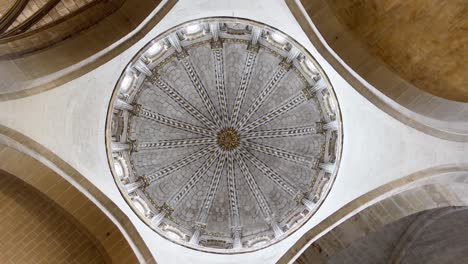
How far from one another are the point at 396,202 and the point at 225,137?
279 inches

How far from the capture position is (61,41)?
6.45 m

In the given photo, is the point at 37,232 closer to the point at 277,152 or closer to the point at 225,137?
the point at 225,137

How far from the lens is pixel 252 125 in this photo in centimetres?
1356

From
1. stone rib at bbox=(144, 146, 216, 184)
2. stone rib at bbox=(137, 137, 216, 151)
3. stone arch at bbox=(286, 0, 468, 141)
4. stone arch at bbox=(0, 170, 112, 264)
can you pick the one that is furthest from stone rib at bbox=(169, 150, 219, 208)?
stone arch at bbox=(286, 0, 468, 141)

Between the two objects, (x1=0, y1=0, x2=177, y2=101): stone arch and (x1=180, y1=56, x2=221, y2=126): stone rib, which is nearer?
(x1=0, y1=0, x2=177, y2=101): stone arch

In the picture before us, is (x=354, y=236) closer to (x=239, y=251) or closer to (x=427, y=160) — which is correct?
(x=427, y=160)

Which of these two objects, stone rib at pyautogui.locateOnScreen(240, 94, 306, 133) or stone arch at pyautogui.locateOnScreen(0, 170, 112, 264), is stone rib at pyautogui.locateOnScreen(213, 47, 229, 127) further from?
stone arch at pyautogui.locateOnScreen(0, 170, 112, 264)

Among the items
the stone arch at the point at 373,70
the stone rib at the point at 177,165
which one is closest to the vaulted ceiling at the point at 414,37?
the stone arch at the point at 373,70

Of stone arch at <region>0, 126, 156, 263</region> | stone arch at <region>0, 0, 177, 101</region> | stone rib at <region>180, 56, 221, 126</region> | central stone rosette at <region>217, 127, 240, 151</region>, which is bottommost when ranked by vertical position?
stone arch at <region>0, 126, 156, 263</region>

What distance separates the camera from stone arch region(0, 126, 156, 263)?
6895 millimetres

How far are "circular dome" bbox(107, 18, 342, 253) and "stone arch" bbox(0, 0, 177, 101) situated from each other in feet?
10.5

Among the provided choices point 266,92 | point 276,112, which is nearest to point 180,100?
point 266,92

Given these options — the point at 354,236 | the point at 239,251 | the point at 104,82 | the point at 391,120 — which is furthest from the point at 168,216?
the point at 391,120

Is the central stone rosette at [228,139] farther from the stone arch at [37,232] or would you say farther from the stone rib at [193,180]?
the stone arch at [37,232]
